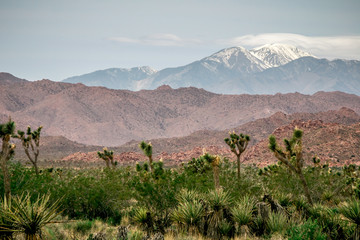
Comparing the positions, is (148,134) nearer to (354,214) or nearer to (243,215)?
(243,215)

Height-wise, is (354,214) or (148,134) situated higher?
(354,214)

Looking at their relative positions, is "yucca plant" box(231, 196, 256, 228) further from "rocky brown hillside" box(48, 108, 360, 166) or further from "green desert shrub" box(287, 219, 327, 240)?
"rocky brown hillside" box(48, 108, 360, 166)

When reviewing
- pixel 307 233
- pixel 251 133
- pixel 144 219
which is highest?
pixel 307 233

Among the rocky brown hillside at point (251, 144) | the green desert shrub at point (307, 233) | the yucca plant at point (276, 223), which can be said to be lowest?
the rocky brown hillside at point (251, 144)

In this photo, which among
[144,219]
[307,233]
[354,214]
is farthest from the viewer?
[144,219]

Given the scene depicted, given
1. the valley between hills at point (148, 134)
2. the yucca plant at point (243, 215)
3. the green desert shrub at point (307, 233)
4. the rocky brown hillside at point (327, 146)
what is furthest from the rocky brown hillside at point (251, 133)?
the green desert shrub at point (307, 233)

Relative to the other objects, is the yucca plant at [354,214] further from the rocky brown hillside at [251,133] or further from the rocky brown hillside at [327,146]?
the rocky brown hillside at [251,133]

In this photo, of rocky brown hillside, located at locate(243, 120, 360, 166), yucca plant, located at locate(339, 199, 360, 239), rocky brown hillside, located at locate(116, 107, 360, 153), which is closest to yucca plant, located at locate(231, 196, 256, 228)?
yucca plant, located at locate(339, 199, 360, 239)

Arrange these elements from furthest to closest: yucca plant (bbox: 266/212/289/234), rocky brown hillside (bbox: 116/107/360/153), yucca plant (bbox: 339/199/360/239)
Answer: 1. rocky brown hillside (bbox: 116/107/360/153)
2. yucca plant (bbox: 266/212/289/234)
3. yucca plant (bbox: 339/199/360/239)

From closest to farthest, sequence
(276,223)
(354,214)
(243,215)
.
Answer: (354,214) → (276,223) → (243,215)

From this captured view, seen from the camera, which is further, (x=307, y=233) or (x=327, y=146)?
(x=327, y=146)

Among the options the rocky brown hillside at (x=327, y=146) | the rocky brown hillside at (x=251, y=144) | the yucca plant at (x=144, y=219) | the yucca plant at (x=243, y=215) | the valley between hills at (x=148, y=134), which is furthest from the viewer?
the rocky brown hillside at (x=251, y=144)

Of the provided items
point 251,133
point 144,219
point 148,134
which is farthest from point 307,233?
point 148,134

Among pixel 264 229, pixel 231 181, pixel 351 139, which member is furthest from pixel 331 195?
pixel 351 139
